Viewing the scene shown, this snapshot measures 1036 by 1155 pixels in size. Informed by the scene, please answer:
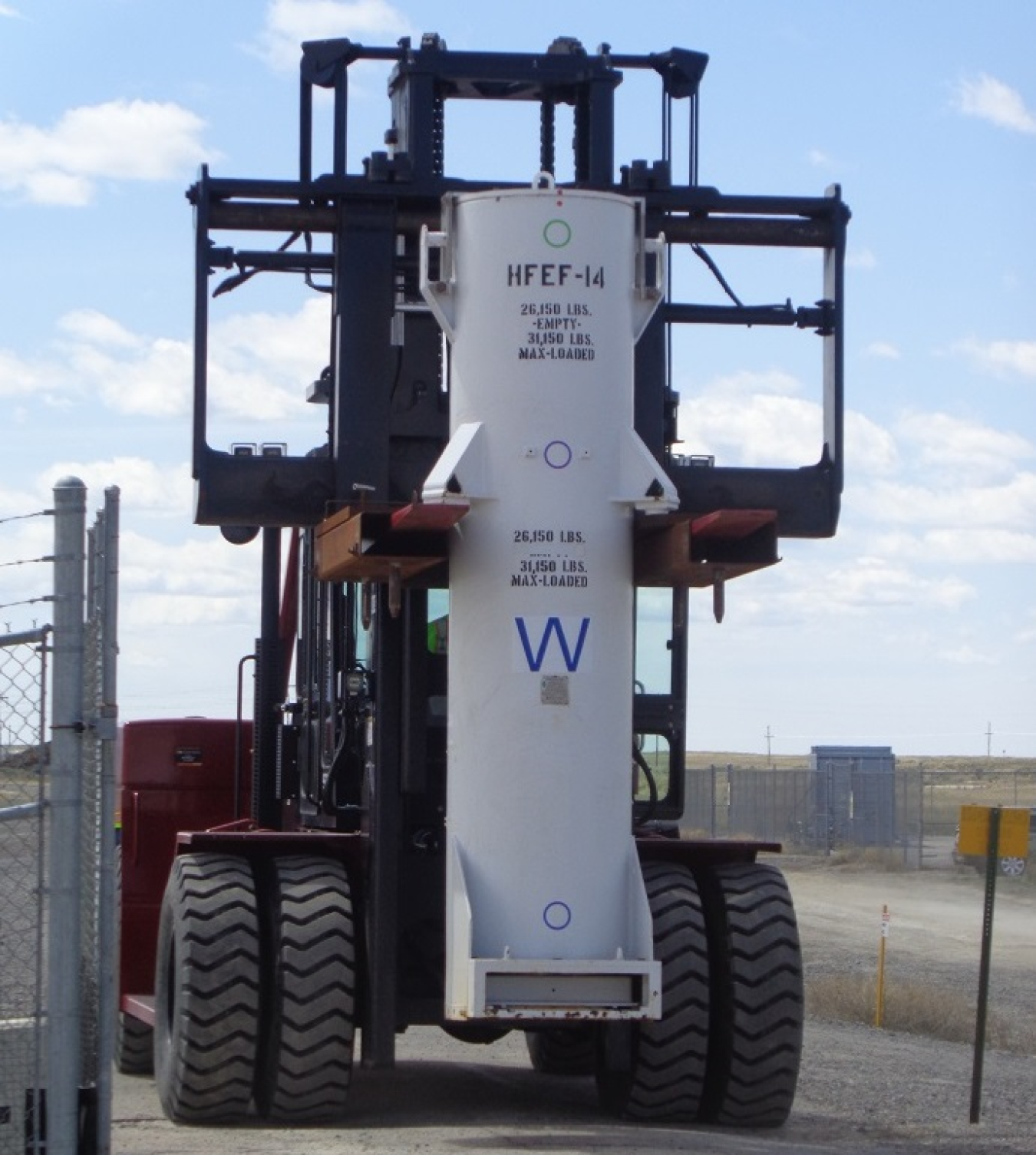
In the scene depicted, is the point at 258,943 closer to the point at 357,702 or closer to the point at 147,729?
the point at 357,702

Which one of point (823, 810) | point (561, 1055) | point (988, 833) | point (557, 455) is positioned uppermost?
point (557, 455)

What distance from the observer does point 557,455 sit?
10.2 metres

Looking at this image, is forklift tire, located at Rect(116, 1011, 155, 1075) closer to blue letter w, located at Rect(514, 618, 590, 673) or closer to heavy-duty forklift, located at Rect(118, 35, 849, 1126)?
heavy-duty forklift, located at Rect(118, 35, 849, 1126)

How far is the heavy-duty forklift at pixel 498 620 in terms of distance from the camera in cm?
1007

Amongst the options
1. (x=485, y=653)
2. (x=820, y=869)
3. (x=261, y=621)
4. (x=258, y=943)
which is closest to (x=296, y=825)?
(x=261, y=621)

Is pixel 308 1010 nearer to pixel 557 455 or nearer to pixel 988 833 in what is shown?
pixel 557 455

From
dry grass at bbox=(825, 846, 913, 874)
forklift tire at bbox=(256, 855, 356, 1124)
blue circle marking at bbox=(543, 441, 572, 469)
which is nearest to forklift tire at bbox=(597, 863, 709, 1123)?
forklift tire at bbox=(256, 855, 356, 1124)

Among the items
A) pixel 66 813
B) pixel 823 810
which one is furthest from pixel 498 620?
pixel 823 810

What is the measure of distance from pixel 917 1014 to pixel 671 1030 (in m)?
10.1

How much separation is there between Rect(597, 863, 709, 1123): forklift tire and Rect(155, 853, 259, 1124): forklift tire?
178 cm

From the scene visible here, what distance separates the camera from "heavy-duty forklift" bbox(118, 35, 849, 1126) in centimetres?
1007

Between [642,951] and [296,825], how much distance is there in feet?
12.1

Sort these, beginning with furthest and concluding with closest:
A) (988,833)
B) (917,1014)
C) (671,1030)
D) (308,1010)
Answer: (917,1014), (988,833), (671,1030), (308,1010)

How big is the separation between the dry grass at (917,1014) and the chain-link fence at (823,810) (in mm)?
25376
